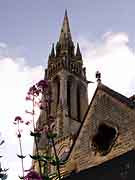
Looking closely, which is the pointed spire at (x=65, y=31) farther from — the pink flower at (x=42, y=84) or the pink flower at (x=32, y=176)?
the pink flower at (x=32, y=176)

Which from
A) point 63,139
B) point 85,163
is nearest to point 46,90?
point 85,163

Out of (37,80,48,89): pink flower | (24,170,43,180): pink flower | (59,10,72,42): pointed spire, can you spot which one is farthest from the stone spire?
(24,170,43,180): pink flower

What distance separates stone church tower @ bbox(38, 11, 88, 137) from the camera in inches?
2821

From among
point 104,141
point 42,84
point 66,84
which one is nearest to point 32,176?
point 42,84

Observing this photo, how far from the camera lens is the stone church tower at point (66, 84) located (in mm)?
71650

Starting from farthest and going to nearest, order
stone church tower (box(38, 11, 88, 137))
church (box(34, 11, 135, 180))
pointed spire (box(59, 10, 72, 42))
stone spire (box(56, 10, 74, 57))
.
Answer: pointed spire (box(59, 10, 72, 42)), stone spire (box(56, 10, 74, 57)), stone church tower (box(38, 11, 88, 137)), church (box(34, 11, 135, 180))

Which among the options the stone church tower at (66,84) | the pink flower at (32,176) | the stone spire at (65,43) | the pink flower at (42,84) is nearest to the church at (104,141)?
the pink flower at (32,176)

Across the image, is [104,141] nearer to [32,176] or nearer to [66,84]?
[32,176]

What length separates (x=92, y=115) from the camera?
18016 mm

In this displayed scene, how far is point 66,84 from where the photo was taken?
257 ft

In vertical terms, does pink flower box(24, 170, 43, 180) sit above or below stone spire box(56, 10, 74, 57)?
below

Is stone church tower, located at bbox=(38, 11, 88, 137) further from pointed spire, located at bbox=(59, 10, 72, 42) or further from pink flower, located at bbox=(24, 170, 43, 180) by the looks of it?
pink flower, located at bbox=(24, 170, 43, 180)

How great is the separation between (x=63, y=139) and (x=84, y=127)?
48.6m

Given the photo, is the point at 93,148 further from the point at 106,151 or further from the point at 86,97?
the point at 86,97
